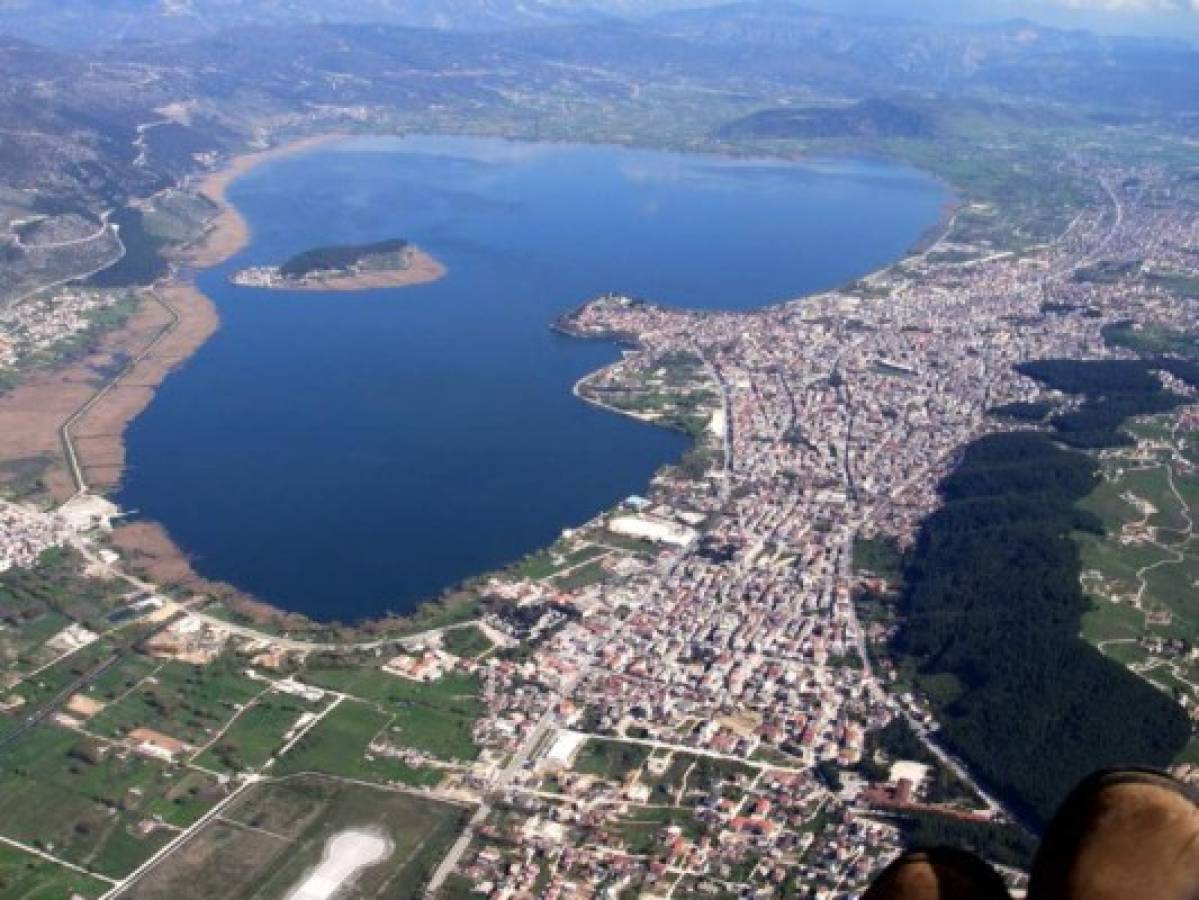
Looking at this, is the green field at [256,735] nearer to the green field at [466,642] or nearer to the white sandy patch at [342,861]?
the white sandy patch at [342,861]

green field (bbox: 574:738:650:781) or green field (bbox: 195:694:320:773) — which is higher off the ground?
green field (bbox: 574:738:650:781)

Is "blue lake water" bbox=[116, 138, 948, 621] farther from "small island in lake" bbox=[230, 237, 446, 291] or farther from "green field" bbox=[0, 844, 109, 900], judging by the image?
"green field" bbox=[0, 844, 109, 900]

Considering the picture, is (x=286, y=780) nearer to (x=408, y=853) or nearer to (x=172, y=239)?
(x=408, y=853)

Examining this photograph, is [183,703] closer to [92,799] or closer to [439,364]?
Answer: [92,799]

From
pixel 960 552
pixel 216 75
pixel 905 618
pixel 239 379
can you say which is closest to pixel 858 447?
pixel 960 552

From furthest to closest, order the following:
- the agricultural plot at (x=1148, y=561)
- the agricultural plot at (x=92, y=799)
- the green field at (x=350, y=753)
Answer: the agricultural plot at (x=1148, y=561) → the green field at (x=350, y=753) → the agricultural plot at (x=92, y=799)

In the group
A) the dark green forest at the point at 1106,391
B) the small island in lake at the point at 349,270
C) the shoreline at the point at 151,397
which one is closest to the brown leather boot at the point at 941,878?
the shoreline at the point at 151,397

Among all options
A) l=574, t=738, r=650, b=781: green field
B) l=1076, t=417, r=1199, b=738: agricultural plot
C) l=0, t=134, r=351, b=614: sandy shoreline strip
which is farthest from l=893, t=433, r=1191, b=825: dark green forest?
l=0, t=134, r=351, b=614: sandy shoreline strip
